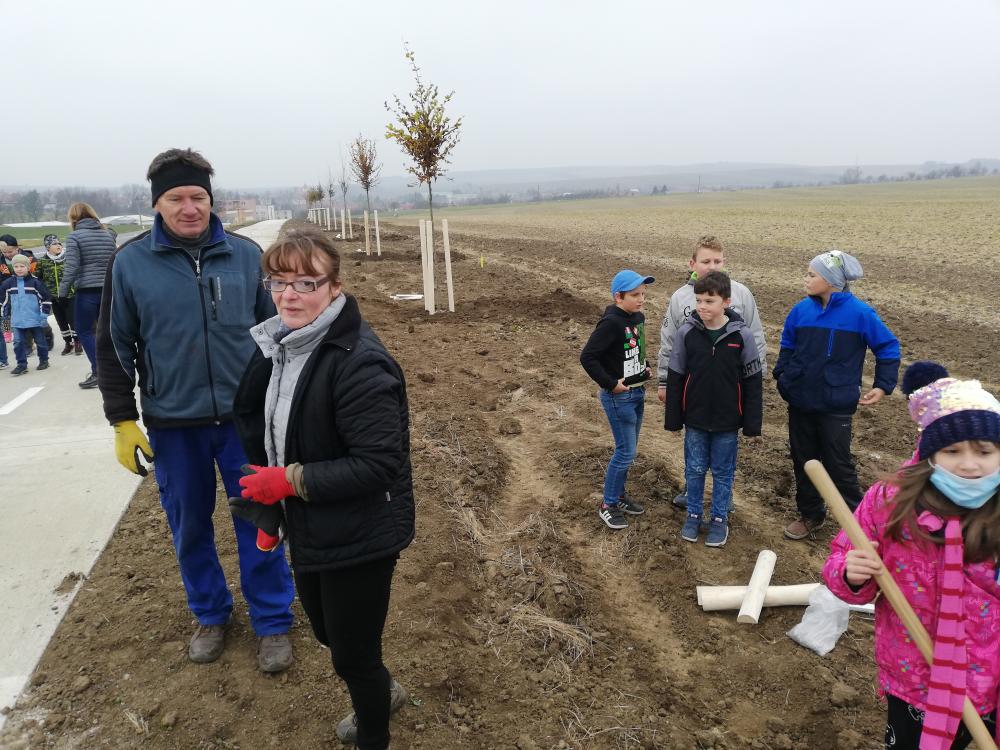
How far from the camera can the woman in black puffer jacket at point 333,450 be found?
A: 1992 millimetres

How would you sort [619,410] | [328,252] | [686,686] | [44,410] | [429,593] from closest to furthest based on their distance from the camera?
1. [328,252]
2. [686,686]
3. [429,593]
4. [619,410]
5. [44,410]

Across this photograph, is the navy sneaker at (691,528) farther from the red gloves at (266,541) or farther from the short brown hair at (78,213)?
the short brown hair at (78,213)

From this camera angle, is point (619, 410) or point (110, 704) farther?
point (619, 410)

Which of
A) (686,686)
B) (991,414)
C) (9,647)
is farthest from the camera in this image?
(9,647)

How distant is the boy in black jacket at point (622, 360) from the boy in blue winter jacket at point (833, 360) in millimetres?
903

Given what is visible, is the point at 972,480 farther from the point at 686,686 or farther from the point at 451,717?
the point at 451,717

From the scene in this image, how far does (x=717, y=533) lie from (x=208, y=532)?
2959 mm

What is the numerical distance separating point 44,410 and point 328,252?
251 inches

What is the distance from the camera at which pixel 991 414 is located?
182 centimetres

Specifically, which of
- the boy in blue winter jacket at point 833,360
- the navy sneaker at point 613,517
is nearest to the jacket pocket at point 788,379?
the boy in blue winter jacket at point 833,360

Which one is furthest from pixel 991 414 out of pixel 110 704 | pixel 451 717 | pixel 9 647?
pixel 9 647

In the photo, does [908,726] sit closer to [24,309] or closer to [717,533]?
[717,533]

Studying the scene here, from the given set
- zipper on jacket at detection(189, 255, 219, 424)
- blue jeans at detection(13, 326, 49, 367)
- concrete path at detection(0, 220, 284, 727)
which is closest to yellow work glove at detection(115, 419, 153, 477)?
zipper on jacket at detection(189, 255, 219, 424)


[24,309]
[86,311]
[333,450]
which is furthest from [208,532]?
[24,309]
